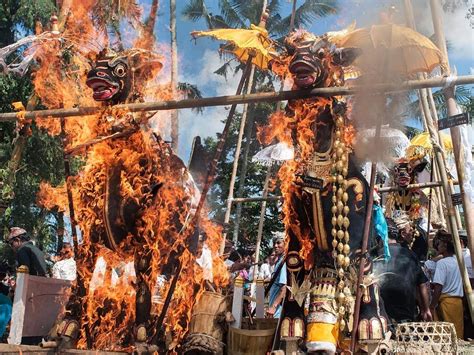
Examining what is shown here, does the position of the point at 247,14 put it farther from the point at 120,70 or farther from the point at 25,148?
the point at 120,70

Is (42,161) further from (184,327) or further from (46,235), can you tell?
(184,327)

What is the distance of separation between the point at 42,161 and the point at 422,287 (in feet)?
32.2

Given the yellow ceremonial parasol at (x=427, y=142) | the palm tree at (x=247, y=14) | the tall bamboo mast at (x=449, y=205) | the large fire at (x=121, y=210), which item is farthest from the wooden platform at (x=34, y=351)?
the palm tree at (x=247, y=14)

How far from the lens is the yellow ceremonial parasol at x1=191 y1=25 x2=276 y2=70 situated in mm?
6197

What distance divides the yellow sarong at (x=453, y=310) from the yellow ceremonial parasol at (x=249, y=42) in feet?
13.0

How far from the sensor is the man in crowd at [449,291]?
7371mm

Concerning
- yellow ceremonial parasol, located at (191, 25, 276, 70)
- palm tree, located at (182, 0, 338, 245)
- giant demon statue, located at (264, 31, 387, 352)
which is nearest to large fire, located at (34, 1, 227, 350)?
yellow ceremonial parasol, located at (191, 25, 276, 70)

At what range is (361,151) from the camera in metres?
4.77

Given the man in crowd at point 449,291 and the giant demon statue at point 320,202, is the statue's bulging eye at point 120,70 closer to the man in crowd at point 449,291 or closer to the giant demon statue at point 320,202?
the giant demon statue at point 320,202

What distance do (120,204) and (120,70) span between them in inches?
50.6

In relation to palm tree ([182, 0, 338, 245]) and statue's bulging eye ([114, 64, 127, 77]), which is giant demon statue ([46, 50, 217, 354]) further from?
palm tree ([182, 0, 338, 245])

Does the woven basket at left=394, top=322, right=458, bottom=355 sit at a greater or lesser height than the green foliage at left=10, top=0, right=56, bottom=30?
lesser

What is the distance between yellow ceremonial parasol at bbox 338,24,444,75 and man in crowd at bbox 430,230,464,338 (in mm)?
3262

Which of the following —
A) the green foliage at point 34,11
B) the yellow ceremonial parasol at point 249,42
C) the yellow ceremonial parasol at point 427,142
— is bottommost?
the yellow ceremonial parasol at point 249,42
